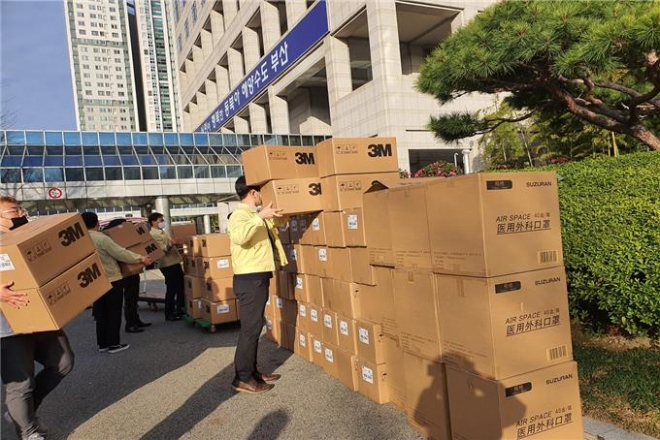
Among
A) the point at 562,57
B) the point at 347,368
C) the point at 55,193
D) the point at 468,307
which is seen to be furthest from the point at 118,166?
the point at 468,307

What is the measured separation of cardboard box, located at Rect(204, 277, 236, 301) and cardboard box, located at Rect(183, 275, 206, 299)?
0.72 feet

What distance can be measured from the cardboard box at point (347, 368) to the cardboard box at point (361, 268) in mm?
664

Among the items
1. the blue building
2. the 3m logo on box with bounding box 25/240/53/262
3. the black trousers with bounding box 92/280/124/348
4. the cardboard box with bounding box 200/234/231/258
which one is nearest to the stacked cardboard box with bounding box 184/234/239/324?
the cardboard box with bounding box 200/234/231/258

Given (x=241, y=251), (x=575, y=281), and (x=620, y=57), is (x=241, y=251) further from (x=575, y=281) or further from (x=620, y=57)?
(x=620, y=57)

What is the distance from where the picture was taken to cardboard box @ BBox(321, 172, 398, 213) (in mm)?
3854

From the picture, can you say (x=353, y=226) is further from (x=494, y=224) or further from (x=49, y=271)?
(x=49, y=271)

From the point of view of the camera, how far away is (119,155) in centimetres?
2303

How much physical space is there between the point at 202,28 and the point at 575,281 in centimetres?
3780

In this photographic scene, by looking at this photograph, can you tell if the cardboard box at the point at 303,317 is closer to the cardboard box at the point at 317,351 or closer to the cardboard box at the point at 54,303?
the cardboard box at the point at 317,351

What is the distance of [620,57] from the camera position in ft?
14.9

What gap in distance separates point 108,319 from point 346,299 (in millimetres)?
3572

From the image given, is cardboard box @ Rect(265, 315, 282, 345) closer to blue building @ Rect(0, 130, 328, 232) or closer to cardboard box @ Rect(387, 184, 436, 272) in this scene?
cardboard box @ Rect(387, 184, 436, 272)

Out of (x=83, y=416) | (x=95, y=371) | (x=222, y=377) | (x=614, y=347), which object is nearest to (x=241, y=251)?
(x=222, y=377)

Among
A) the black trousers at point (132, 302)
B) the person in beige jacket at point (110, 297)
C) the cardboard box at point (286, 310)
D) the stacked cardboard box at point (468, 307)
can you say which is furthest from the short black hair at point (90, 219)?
the stacked cardboard box at point (468, 307)
